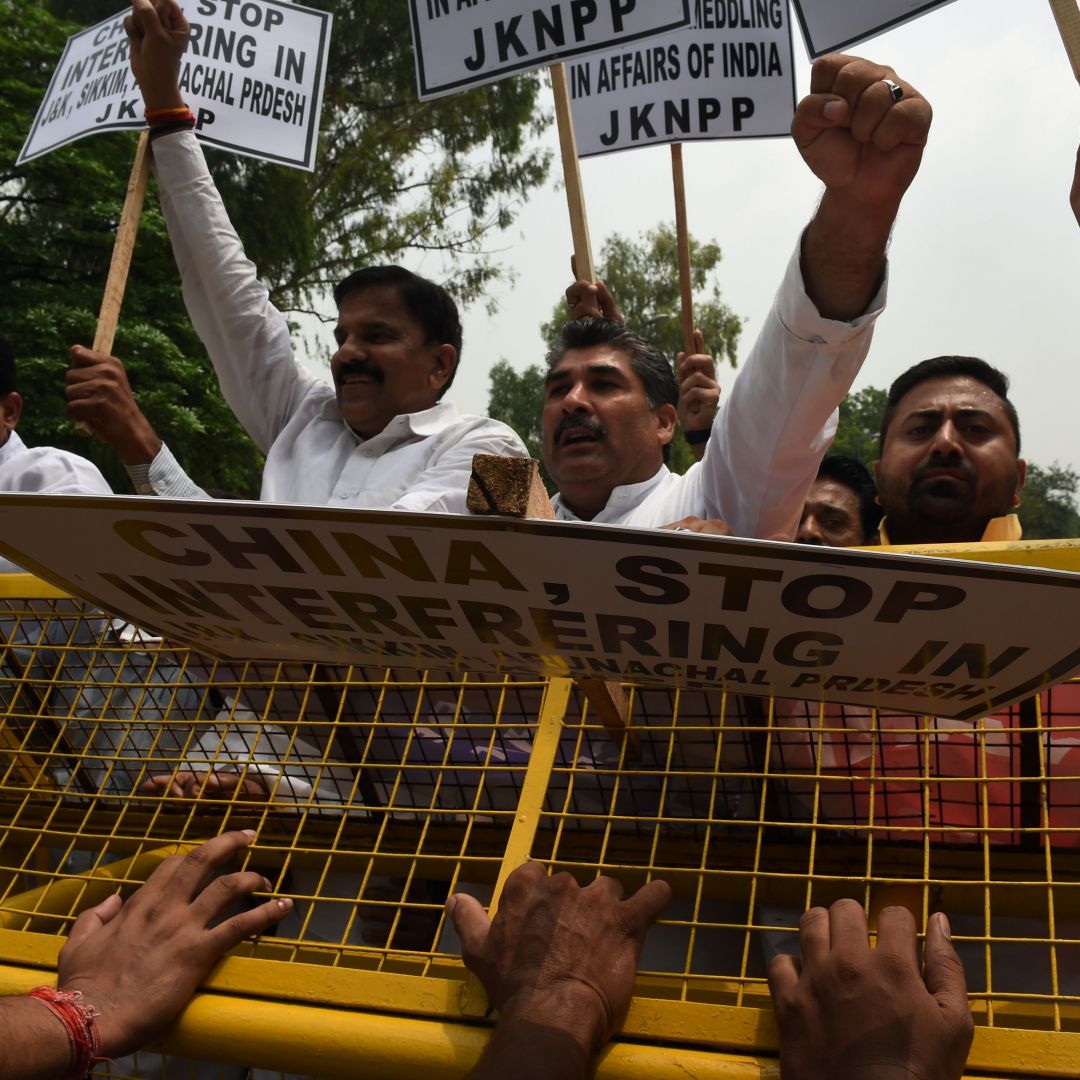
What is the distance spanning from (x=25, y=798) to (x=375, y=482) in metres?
1.36

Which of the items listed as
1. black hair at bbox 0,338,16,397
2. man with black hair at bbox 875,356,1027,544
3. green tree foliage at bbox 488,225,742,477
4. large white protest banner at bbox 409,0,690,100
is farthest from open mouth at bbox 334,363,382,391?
green tree foliage at bbox 488,225,742,477

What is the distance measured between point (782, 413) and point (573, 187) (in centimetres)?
150

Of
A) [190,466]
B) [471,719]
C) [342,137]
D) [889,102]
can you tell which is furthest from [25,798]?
[342,137]

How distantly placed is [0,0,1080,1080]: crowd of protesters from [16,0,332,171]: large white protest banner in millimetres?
474

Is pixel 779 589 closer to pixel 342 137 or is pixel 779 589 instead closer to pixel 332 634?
pixel 332 634

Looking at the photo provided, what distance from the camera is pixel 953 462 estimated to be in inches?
112

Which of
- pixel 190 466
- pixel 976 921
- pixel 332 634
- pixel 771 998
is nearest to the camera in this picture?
pixel 771 998

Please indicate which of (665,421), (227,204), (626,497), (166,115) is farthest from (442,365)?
(227,204)

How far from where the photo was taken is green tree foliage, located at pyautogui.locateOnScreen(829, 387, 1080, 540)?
42159 millimetres

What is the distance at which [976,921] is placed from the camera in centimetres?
142

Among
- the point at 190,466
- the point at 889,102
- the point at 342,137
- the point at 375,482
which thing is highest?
the point at 342,137

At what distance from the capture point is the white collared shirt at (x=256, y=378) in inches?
119

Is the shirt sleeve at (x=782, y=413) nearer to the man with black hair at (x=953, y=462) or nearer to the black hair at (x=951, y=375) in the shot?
the man with black hair at (x=953, y=462)

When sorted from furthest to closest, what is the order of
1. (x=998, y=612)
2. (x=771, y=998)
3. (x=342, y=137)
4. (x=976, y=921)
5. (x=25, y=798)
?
(x=342, y=137) → (x=25, y=798) → (x=976, y=921) → (x=771, y=998) → (x=998, y=612)
